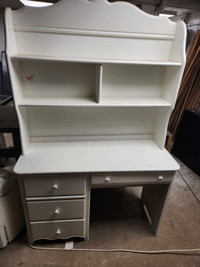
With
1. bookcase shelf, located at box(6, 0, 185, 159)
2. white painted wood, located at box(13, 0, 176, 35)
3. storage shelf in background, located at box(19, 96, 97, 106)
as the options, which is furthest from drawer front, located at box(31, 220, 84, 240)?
white painted wood, located at box(13, 0, 176, 35)

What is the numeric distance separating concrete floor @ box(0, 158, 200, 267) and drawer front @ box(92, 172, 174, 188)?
650 millimetres

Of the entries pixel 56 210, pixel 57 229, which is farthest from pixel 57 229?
pixel 56 210

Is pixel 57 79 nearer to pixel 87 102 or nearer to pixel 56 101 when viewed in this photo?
pixel 56 101

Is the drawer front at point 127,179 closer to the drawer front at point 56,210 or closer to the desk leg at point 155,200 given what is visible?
the desk leg at point 155,200

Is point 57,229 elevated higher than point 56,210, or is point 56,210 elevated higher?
point 56,210

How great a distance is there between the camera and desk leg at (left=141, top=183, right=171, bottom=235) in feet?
4.77

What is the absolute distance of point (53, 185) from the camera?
49.2 inches

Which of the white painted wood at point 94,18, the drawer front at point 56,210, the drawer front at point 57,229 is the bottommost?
the drawer front at point 57,229

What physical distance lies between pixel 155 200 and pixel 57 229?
2.98ft

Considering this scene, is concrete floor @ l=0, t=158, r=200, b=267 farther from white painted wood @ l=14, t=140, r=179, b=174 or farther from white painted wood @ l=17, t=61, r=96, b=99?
white painted wood @ l=17, t=61, r=96, b=99

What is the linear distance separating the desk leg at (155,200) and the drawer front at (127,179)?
4.8 inches

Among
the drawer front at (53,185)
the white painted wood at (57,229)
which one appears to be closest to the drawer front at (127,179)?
the drawer front at (53,185)

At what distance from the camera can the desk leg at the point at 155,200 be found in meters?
1.45

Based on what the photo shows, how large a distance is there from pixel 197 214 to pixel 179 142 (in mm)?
1161
